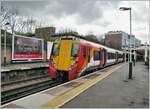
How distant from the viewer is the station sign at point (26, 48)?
23.7 meters

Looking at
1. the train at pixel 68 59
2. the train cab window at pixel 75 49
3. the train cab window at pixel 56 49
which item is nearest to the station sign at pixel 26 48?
the train cab window at pixel 56 49

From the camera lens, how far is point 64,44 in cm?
1533

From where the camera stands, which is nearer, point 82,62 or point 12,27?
point 82,62

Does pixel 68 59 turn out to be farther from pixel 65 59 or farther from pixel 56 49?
pixel 56 49

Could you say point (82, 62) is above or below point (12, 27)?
below

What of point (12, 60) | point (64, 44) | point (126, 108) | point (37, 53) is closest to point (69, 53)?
point (64, 44)

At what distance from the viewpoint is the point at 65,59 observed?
14938 millimetres

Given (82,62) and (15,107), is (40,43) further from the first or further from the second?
(15,107)

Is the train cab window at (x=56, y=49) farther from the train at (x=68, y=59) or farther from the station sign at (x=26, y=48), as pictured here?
the station sign at (x=26, y=48)

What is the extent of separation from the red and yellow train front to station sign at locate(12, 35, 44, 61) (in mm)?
9293

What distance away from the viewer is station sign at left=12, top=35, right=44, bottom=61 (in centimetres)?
2366

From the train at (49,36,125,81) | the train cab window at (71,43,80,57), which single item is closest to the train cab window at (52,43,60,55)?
the train at (49,36,125,81)

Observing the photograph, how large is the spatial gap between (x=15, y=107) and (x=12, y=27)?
1352 inches

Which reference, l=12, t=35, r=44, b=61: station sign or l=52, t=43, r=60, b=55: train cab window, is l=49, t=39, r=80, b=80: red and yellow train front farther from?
l=12, t=35, r=44, b=61: station sign
